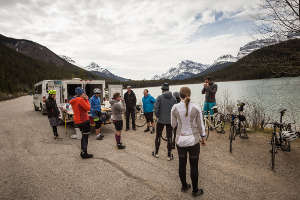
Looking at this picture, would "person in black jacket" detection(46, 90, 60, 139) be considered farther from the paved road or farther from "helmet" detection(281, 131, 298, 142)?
"helmet" detection(281, 131, 298, 142)

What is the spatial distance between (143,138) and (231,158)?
3370 mm

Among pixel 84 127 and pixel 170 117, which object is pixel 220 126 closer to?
pixel 170 117

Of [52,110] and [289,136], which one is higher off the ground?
[52,110]

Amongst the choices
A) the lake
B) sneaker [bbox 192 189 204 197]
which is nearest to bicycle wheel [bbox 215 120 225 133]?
the lake

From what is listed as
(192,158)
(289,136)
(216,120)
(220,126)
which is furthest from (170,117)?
(220,126)

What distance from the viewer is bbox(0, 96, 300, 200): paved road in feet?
10.8

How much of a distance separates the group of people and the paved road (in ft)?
1.39

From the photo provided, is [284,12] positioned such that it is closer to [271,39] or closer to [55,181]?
[271,39]

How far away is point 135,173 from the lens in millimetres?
4055

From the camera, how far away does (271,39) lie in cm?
529

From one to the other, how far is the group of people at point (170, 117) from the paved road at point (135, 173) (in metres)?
0.42

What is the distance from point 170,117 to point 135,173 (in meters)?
1.72

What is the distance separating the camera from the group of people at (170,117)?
297cm

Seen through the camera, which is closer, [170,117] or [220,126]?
[170,117]
